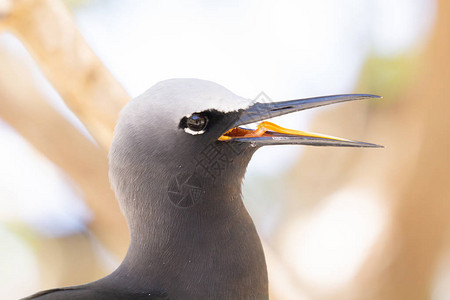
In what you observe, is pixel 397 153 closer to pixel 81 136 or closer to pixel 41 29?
pixel 81 136

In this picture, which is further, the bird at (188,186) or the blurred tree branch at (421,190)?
the blurred tree branch at (421,190)

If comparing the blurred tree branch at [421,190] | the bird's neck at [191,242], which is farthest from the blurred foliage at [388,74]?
the bird's neck at [191,242]

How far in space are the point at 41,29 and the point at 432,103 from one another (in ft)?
6.60

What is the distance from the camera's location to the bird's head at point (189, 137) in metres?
1.39

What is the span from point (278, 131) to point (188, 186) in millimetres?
271

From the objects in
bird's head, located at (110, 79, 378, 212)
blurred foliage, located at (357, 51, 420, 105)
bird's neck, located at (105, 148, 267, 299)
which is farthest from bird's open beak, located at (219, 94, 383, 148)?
blurred foliage, located at (357, 51, 420, 105)

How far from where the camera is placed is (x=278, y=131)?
1.47m

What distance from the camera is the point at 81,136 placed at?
279cm

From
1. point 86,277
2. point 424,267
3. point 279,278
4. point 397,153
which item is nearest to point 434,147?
point 397,153

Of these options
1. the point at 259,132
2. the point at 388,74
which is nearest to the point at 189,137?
the point at 259,132

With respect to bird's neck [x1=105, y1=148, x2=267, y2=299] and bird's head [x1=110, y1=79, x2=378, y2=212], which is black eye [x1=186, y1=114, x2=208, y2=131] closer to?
bird's head [x1=110, y1=79, x2=378, y2=212]

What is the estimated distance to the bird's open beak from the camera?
55.4 inches

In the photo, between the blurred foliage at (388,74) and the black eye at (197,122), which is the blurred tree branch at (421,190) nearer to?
the blurred foliage at (388,74)

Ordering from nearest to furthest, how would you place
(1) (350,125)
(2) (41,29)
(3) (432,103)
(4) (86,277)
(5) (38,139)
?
(2) (41,29)
(5) (38,139)
(3) (432,103)
(1) (350,125)
(4) (86,277)
